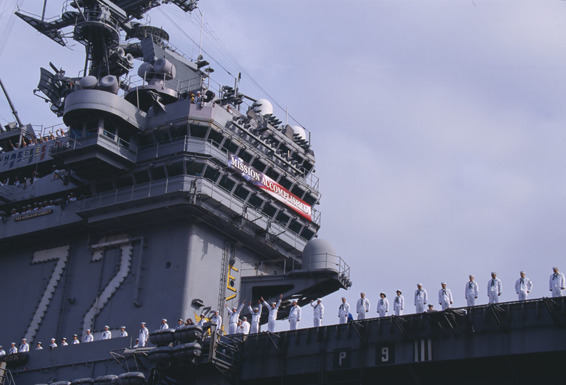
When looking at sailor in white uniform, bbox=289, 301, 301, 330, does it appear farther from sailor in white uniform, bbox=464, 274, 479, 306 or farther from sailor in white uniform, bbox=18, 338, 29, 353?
sailor in white uniform, bbox=18, 338, 29, 353

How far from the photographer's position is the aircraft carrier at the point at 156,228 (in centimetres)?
3025

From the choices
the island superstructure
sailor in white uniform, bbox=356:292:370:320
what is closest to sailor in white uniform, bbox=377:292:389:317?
sailor in white uniform, bbox=356:292:370:320

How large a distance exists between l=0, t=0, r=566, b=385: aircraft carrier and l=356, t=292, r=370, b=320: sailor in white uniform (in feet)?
4.52

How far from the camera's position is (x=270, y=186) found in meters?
40.8

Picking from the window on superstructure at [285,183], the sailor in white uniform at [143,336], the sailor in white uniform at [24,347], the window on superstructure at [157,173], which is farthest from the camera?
the window on superstructure at [285,183]

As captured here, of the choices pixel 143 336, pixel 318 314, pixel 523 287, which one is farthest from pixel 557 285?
pixel 143 336

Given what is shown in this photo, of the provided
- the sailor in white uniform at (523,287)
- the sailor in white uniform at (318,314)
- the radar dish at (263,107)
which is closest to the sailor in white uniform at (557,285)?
the sailor in white uniform at (523,287)

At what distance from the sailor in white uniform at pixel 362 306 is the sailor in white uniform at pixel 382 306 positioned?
1.81 ft

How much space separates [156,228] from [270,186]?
243 inches

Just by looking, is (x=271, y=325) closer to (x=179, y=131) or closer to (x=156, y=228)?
(x=156, y=228)

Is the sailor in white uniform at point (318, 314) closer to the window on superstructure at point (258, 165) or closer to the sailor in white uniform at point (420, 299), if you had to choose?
the sailor in white uniform at point (420, 299)

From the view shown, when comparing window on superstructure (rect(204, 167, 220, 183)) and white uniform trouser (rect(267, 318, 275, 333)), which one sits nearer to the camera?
white uniform trouser (rect(267, 318, 275, 333))

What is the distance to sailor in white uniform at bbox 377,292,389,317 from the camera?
28.8 m

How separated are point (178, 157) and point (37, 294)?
10.5 metres
